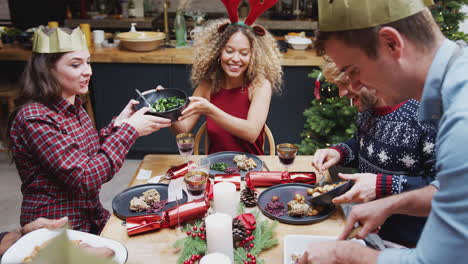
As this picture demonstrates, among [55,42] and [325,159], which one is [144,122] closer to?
[55,42]

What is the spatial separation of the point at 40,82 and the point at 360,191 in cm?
133

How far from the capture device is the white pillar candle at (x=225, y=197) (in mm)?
1351

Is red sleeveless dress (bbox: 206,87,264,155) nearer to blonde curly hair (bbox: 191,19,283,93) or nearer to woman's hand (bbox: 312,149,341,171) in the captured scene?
blonde curly hair (bbox: 191,19,283,93)

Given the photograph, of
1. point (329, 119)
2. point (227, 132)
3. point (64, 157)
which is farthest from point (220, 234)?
point (329, 119)

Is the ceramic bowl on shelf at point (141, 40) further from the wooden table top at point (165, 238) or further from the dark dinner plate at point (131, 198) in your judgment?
the wooden table top at point (165, 238)

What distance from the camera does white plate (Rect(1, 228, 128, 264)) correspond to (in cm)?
117

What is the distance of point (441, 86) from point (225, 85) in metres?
1.70

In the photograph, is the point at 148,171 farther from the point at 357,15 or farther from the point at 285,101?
the point at 285,101

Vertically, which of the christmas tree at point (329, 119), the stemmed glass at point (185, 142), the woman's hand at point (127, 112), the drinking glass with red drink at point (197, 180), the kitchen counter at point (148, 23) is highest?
the kitchen counter at point (148, 23)

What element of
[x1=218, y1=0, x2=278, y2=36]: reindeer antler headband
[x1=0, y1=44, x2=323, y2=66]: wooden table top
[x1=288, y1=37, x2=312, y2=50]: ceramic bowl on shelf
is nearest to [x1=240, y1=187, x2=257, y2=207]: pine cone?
[x1=218, y1=0, x2=278, y2=36]: reindeer antler headband

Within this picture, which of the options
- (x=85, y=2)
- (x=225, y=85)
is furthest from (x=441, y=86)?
(x=85, y=2)

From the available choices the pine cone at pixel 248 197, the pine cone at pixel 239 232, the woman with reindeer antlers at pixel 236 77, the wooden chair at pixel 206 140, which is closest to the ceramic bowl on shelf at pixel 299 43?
the woman with reindeer antlers at pixel 236 77

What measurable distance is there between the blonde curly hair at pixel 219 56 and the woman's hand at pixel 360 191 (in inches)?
40.8

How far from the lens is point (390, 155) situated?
63.2 inches
